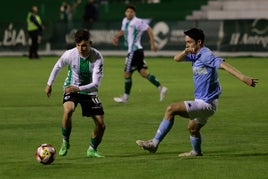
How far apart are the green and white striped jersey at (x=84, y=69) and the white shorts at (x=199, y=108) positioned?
134 centimetres

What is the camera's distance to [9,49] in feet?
137

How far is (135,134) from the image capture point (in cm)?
1524

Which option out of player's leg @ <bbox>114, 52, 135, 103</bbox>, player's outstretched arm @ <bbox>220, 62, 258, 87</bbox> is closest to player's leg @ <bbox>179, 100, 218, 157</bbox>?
player's outstretched arm @ <bbox>220, 62, 258, 87</bbox>

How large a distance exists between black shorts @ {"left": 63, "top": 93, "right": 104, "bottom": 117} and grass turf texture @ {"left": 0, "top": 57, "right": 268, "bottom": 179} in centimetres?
67

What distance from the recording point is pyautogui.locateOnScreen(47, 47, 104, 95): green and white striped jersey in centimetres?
1233

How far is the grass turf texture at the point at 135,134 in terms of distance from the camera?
1132 cm

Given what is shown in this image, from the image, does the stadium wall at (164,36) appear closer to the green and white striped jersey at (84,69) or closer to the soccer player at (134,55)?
the soccer player at (134,55)

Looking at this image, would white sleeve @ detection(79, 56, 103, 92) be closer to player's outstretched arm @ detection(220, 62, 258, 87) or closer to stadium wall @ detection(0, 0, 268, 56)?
player's outstretched arm @ detection(220, 62, 258, 87)

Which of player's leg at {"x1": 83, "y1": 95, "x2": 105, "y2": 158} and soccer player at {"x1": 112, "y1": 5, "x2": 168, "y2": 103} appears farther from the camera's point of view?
soccer player at {"x1": 112, "y1": 5, "x2": 168, "y2": 103}

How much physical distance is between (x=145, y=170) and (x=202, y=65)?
1881 millimetres

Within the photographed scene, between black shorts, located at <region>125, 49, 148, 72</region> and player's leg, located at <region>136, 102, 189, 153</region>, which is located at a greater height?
player's leg, located at <region>136, 102, 189, 153</region>

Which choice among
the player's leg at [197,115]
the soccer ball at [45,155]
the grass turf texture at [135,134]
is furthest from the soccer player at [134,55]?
the soccer ball at [45,155]

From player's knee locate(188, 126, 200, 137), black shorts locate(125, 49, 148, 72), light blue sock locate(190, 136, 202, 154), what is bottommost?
black shorts locate(125, 49, 148, 72)

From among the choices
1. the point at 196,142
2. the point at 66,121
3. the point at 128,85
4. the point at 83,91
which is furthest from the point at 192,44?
the point at 128,85
